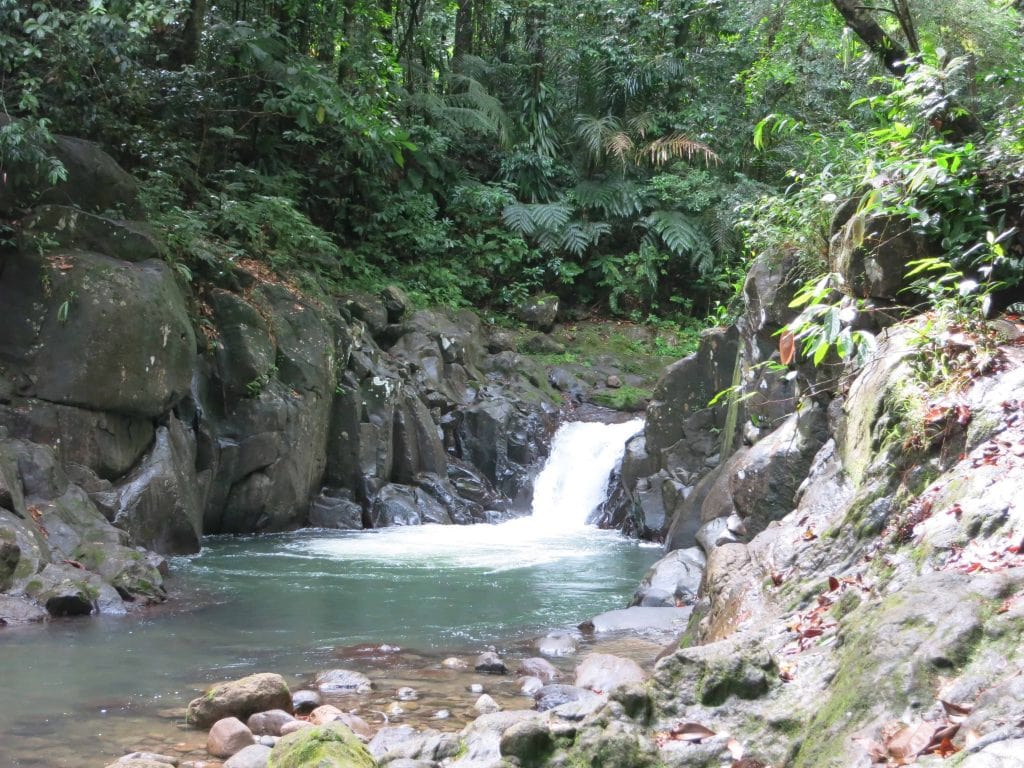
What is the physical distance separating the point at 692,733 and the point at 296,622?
536 centimetres

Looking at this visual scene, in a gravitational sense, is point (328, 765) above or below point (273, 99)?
below

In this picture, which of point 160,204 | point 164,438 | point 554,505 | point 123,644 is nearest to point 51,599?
point 123,644

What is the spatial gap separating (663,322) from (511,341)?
13.1 feet

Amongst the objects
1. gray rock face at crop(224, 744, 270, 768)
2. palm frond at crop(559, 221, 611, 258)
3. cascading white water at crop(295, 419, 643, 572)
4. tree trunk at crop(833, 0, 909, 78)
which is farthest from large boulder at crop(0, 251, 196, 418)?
palm frond at crop(559, 221, 611, 258)

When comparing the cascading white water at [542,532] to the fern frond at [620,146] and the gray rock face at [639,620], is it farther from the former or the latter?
the fern frond at [620,146]

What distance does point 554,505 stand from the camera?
596 inches

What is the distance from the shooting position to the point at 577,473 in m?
15.4

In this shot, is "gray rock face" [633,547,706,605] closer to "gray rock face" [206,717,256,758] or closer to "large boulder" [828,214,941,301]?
"large boulder" [828,214,941,301]

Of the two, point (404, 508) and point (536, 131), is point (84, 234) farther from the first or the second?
point (536, 131)

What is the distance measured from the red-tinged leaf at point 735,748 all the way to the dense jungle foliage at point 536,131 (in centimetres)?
237

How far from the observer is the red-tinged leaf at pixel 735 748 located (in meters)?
2.99

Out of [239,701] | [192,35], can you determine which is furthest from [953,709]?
[192,35]

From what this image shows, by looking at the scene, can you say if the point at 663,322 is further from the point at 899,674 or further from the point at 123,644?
the point at 899,674

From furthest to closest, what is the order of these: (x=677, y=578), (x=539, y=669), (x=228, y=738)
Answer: (x=677, y=578) < (x=539, y=669) < (x=228, y=738)
